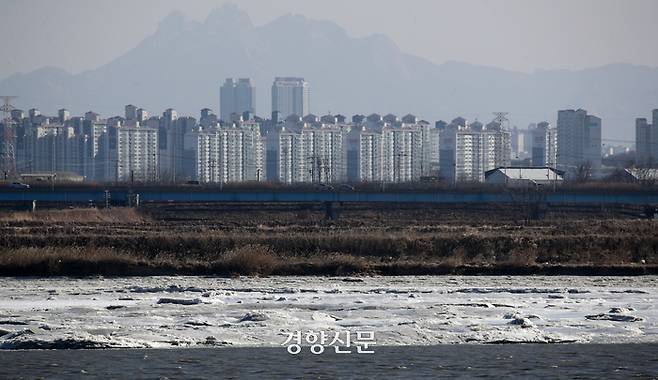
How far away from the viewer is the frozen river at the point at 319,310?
25875 millimetres

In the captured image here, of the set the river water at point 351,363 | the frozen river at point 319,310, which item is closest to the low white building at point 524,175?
the frozen river at point 319,310

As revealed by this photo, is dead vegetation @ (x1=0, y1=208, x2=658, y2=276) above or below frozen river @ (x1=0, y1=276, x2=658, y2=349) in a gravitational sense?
above

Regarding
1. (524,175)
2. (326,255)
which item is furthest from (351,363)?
(524,175)

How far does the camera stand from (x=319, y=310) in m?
30.1

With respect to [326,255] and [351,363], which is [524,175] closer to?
[326,255]

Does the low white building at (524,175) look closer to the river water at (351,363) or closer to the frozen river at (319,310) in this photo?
the frozen river at (319,310)

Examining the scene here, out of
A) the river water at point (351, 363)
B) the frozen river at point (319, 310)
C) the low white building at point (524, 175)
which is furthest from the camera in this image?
the low white building at point (524, 175)

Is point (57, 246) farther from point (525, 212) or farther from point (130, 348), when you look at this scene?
point (525, 212)

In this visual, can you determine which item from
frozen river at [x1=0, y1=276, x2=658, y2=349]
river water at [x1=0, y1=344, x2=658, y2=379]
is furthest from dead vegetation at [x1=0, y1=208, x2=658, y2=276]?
river water at [x1=0, y1=344, x2=658, y2=379]

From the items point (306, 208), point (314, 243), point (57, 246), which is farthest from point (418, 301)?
point (306, 208)

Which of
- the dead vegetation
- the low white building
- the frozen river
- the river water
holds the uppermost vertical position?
the low white building

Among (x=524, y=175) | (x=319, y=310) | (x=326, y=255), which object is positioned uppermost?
(x=524, y=175)

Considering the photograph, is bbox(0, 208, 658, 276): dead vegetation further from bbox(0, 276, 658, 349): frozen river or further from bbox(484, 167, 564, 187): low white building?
bbox(484, 167, 564, 187): low white building

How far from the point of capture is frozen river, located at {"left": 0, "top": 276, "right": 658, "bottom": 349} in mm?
25875
